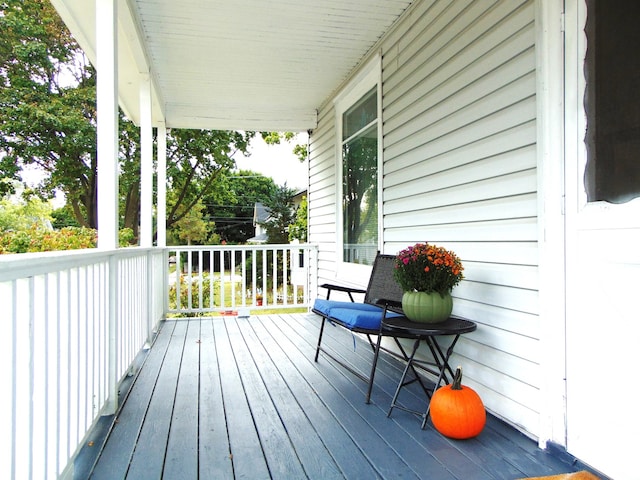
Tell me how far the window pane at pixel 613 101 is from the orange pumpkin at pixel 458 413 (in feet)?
3.37

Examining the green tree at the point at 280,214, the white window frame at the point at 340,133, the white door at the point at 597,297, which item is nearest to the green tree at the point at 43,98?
the green tree at the point at 280,214

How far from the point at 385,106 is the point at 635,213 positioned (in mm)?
2533

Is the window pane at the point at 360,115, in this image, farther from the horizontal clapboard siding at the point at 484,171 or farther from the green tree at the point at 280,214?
the green tree at the point at 280,214

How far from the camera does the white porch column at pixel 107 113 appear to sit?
2447mm

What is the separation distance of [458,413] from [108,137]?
2338 mm

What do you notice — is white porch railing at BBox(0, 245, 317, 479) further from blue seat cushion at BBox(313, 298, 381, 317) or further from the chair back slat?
the chair back slat

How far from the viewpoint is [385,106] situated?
12.5ft

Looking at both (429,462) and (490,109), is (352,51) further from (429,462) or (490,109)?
(429,462)

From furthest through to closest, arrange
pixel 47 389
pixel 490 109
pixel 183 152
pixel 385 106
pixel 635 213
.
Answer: pixel 183 152
pixel 385 106
pixel 490 109
pixel 635 213
pixel 47 389

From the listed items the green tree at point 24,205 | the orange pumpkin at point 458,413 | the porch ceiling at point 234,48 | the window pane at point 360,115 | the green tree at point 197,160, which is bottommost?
the orange pumpkin at point 458,413

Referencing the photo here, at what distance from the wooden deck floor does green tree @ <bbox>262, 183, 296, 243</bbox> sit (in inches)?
415

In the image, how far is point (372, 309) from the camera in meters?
3.16

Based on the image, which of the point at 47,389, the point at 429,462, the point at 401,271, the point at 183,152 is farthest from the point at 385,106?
the point at 183,152

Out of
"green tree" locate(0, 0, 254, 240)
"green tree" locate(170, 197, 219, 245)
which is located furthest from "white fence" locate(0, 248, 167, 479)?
"green tree" locate(170, 197, 219, 245)
